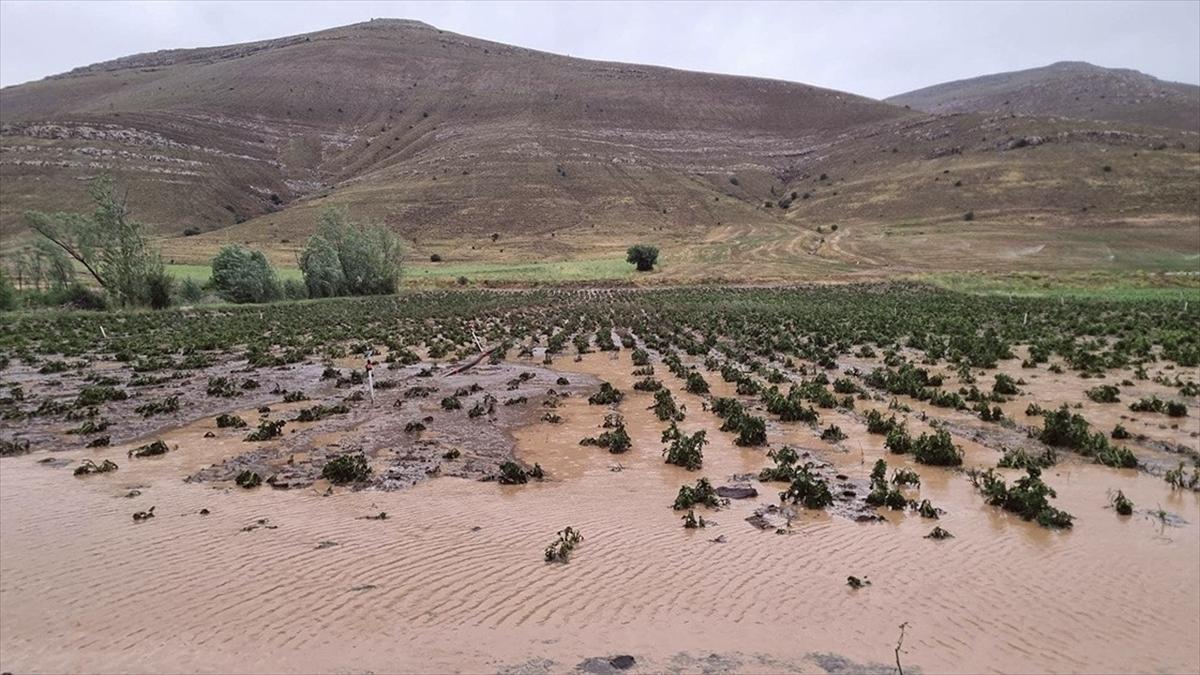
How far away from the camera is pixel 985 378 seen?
1988 cm

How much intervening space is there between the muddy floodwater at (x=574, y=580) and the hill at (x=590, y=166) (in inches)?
2321

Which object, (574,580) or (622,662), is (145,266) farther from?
(622,662)

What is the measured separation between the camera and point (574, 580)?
7.35 metres

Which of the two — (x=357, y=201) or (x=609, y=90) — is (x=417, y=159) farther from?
(x=609, y=90)

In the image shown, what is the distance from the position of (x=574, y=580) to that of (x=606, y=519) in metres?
2.01

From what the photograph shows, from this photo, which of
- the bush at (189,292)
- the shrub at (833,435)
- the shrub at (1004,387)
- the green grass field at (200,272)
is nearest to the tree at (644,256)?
the green grass field at (200,272)

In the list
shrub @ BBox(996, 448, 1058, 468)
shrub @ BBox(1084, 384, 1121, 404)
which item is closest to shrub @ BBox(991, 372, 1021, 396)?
shrub @ BBox(1084, 384, 1121, 404)

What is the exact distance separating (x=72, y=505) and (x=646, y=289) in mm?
52922

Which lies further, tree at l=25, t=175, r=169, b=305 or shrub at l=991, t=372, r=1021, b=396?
tree at l=25, t=175, r=169, b=305

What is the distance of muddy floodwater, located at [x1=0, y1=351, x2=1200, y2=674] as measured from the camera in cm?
604

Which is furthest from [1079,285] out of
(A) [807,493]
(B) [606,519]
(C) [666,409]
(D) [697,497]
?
(B) [606,519]

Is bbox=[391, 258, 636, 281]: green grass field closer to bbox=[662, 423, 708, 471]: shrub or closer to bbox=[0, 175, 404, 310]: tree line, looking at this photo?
bbox=[0, 175, 404, 310]: tree line

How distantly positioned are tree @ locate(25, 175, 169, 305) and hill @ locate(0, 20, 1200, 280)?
32724mm

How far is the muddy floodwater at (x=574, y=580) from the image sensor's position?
604 cm
